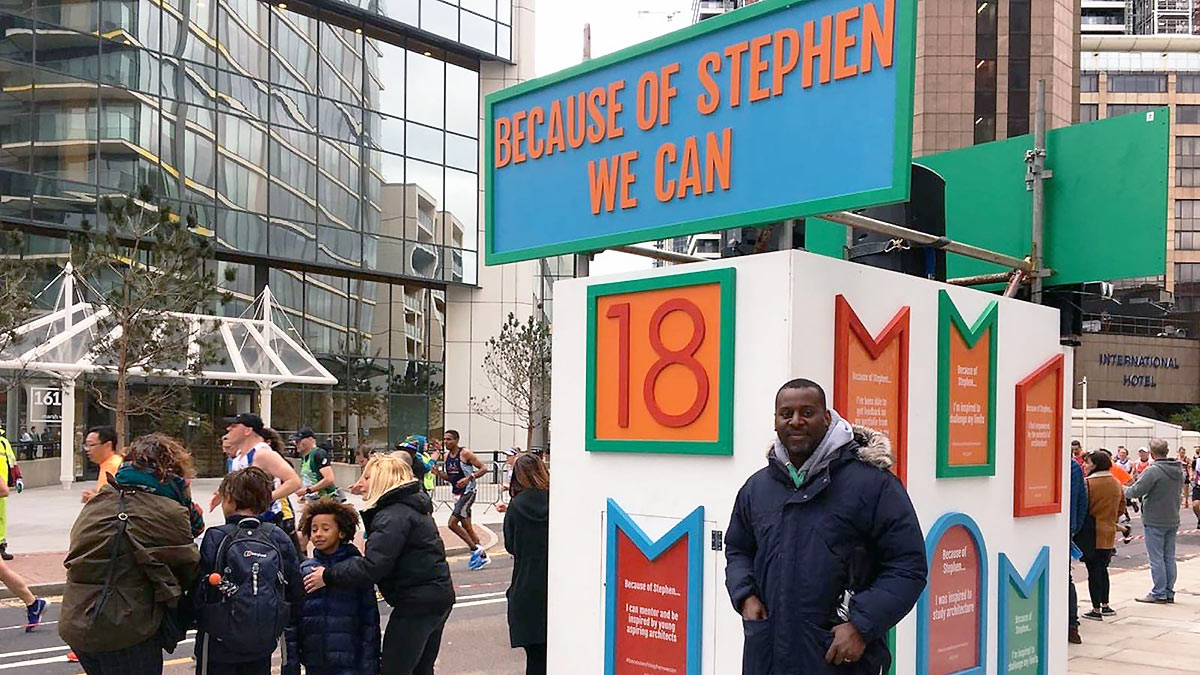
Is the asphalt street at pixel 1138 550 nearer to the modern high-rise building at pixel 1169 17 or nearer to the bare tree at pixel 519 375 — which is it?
the bare tree at pixel 519 375

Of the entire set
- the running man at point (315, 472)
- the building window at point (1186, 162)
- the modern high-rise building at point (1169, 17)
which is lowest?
the running man at point (315, 472)

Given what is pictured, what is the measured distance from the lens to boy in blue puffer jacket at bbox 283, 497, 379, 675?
5527 mm

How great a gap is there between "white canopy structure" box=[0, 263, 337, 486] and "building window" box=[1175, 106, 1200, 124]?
73.3m

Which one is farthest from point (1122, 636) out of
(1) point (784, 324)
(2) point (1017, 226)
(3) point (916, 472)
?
(1) point (784, 324)

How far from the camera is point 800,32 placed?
5.46 meters

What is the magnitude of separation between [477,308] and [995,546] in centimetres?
3543

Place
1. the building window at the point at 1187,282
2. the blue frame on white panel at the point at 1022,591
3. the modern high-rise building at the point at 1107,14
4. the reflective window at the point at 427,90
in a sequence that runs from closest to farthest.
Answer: the blue frame on white panel at the point at 1022,591, the reflective window at the point at 427,90, the building window at the point at 1187,282, the modern high-rise building at the point at 1107,14

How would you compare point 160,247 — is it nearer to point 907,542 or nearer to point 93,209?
point 93,209

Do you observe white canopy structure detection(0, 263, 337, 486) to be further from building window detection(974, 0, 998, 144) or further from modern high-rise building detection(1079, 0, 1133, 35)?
modern high-rise building detection(1079, 0, 1133, 35)

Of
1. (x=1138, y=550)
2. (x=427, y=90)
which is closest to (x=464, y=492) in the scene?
(x=1138, y=550)

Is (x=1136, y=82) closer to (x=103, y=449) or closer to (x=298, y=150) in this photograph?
(x=298, y=150)

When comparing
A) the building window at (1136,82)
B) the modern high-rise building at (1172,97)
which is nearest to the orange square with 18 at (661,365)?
the modern high-rise building at (1172,97)

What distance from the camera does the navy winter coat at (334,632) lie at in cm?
552

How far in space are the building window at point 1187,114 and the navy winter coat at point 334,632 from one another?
88603 millimetres
